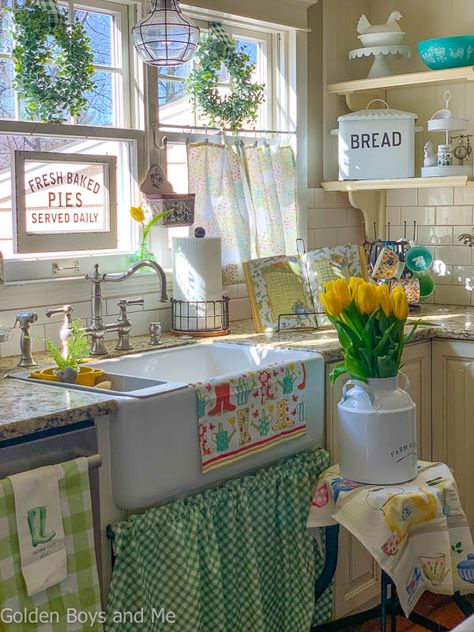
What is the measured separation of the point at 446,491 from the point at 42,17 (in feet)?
6.61

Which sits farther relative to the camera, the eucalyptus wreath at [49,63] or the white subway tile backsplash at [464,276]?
the white subway tile backsplash at [464,276]

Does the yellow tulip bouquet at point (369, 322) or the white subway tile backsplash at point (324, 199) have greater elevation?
the white subway tile backsplash at point (324, 199)

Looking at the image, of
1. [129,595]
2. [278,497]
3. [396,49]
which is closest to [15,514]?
[129,595]

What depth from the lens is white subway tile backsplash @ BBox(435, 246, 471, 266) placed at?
170 inches

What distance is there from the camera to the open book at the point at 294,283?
360 centimetres

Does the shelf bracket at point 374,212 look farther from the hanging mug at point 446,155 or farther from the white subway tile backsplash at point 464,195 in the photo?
the hanging mug at point 446,155

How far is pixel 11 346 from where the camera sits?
3.13m

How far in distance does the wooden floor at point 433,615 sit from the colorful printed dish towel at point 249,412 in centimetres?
84

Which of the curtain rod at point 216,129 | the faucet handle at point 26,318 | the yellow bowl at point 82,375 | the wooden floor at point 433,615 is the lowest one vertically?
the wooden floor at point 433,615

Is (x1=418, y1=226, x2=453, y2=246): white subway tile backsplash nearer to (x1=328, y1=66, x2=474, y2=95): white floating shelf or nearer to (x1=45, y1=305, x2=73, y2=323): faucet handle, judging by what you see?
(x1=328, y1=66, x2=474, y2=95): white floating shelf

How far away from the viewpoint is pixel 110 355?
3.14 meters

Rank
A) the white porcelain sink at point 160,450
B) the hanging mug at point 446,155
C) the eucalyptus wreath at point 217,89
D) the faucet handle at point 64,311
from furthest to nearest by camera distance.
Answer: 1. the hanging mug at point 446,155
2. the eucalyptus wreath at point 217,89
3. the faucet handle at point 64,311
4. the white porcelain sink at point 160,450

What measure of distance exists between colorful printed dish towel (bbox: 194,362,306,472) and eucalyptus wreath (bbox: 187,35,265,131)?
1.32 metres

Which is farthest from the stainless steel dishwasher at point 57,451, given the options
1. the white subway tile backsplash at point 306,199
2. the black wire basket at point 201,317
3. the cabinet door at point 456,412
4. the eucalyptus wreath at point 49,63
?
the white subway tile backsplash at point 306,199
